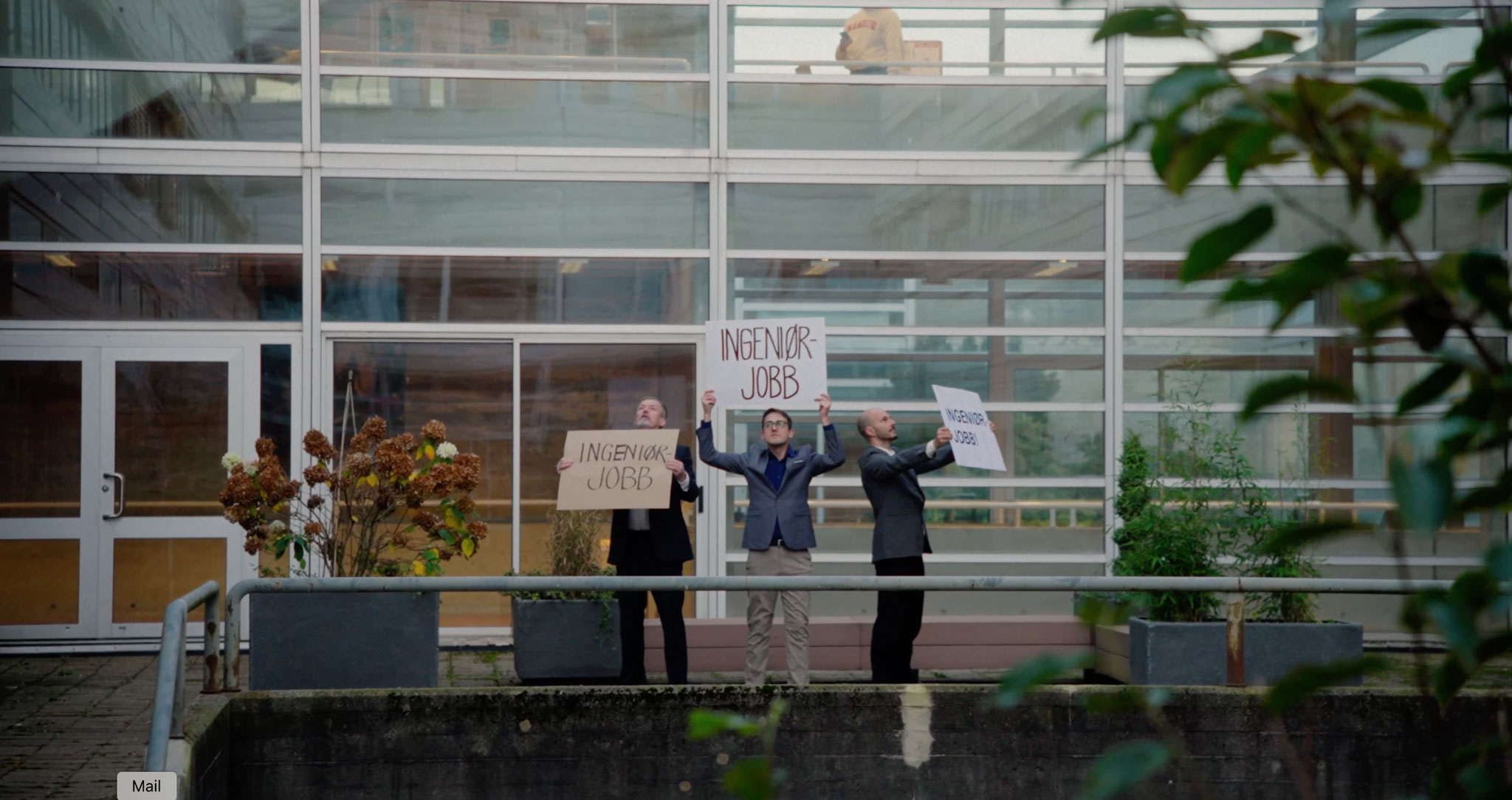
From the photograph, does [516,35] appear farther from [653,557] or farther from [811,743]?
[811,743]

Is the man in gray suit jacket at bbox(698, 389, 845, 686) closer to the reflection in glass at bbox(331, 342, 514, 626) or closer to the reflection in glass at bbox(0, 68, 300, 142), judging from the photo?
the reflection in glass at bbox(331, 342, 514, 626)

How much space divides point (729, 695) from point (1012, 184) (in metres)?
5.82

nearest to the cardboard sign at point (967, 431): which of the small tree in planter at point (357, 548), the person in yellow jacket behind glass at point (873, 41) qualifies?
the small tree in planter at point (357, 548)

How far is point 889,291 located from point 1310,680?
33.2 ft

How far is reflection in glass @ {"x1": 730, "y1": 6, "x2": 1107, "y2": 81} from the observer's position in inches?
450

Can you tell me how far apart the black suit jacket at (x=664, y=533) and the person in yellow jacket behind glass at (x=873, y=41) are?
4.33m

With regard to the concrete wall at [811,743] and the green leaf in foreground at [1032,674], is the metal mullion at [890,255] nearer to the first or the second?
the concrete wall at [811,743]

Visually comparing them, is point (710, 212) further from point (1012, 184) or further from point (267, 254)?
point (267, 254)

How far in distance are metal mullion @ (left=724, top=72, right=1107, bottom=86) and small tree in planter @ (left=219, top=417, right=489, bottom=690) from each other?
4.57m

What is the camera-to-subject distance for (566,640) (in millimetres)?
8844

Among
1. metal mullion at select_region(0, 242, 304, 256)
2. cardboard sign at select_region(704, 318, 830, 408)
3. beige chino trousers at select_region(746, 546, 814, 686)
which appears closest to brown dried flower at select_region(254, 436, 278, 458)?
cardboard sign at select_region(704, 318, 830, 408)

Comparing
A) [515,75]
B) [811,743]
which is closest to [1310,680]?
[811,743]


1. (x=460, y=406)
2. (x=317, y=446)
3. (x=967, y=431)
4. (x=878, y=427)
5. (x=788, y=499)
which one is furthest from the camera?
(x=460, y=406)

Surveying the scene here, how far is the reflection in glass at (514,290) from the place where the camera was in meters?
11.0
